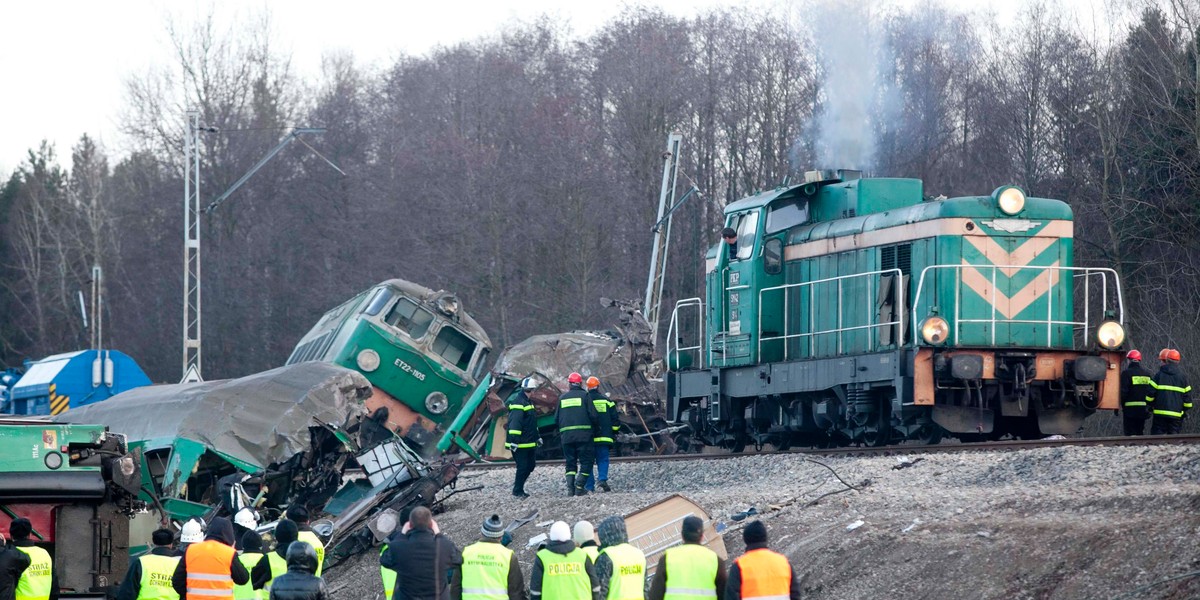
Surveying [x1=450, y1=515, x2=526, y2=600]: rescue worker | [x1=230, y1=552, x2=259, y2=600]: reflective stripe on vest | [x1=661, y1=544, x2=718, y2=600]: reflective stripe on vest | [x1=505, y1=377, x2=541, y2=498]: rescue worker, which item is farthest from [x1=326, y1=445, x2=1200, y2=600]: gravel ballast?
[x1=230, y1=552, x2=259, y2=600]: reflective stripe on vest

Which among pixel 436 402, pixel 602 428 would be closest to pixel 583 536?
pixel 602 428

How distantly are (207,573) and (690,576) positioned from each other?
3.21m

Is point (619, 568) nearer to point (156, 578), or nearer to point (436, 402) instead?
point (156, 578)

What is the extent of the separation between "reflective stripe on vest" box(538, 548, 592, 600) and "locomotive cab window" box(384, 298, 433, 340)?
16.4 m

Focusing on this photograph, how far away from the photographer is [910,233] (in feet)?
55.4

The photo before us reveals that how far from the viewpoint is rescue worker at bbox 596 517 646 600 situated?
886cm

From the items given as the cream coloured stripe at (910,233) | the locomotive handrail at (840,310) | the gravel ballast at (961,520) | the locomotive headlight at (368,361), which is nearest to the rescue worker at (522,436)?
the gravel ballast at (961,520)

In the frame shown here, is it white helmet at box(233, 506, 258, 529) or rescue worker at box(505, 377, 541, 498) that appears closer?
white helmet at box(233, 506, 258, 529)

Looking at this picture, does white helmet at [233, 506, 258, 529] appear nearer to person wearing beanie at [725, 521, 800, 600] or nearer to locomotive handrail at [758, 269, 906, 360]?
locomotive handrail at [758, 269, 906, 360]

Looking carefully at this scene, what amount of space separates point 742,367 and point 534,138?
1095 inches

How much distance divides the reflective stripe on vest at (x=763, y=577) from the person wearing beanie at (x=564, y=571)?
1.37 metres

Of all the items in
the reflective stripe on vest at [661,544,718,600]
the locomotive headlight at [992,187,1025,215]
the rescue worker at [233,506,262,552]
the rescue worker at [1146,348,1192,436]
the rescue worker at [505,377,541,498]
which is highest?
the locomotive headlight at [992,187,1025,215]

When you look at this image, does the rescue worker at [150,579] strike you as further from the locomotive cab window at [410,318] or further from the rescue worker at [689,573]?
the locomotive cab window at [410,318]

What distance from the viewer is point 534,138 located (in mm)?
45906
